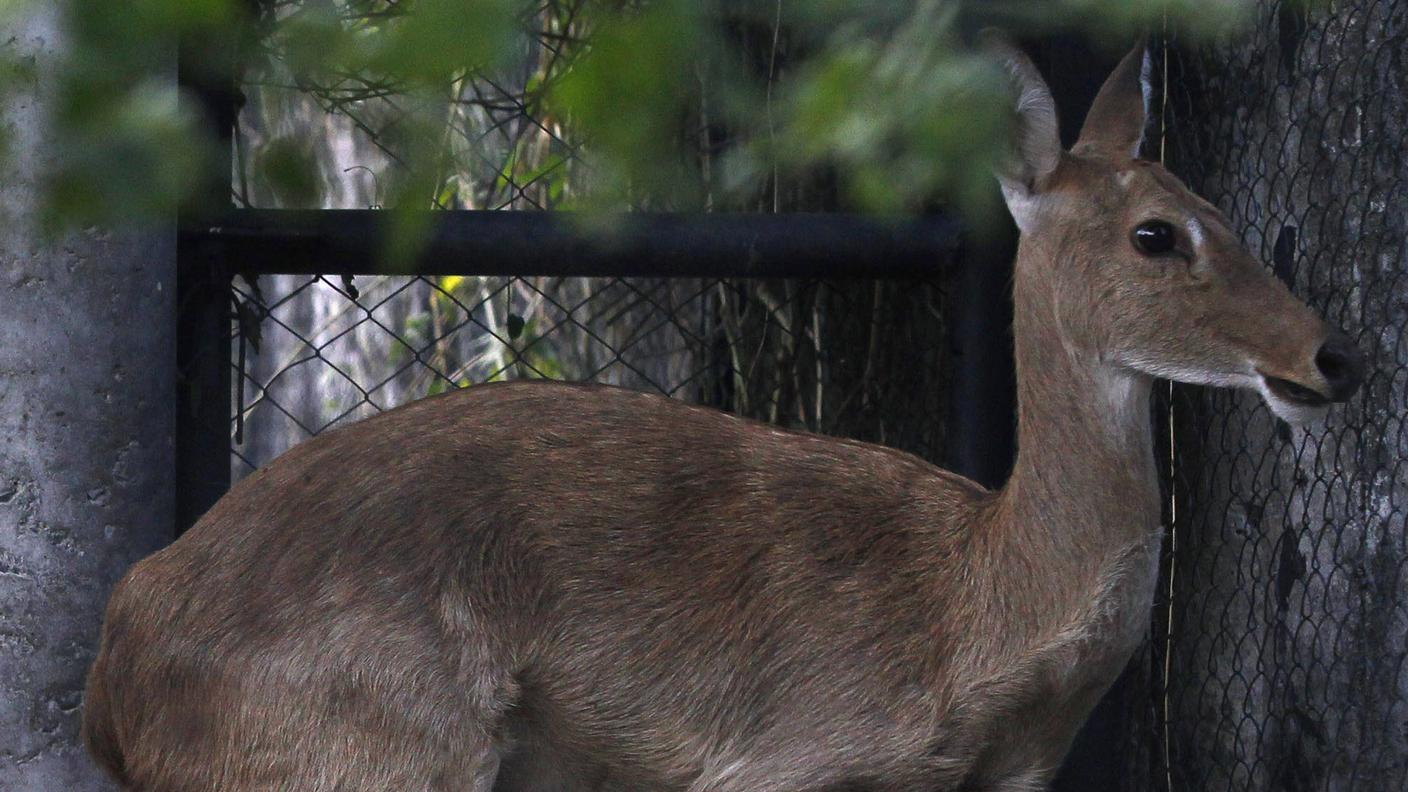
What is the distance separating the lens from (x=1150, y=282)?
3.54 metres

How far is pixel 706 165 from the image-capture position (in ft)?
16.6

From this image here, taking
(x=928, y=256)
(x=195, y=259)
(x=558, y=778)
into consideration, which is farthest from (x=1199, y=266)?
(x=195, y=259)

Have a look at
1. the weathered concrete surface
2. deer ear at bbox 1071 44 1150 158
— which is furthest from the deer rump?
deer ear at bbox 1071 44 1150 158

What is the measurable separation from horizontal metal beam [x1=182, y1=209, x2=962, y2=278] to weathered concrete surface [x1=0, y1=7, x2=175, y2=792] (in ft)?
1.11

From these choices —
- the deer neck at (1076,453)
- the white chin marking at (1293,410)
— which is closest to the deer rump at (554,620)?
the deer neck at (1076,453)

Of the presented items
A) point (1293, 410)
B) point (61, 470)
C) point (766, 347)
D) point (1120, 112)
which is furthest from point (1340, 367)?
point (61, 470)

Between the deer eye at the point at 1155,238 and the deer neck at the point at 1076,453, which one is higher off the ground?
the deer eye at the point at 1155,238

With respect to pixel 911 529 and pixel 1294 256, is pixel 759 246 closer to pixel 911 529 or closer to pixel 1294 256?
pixel 911 529

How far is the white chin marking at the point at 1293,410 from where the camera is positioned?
336 centimetres

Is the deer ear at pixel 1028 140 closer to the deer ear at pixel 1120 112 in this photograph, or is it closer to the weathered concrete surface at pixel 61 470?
the deer ear at pixel 1120 112

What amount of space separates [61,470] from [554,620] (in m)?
1.22

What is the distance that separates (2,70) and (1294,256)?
3.44 m

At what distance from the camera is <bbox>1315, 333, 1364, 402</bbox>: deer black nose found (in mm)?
3295

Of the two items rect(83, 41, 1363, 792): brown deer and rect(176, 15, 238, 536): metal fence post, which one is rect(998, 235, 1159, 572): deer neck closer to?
rect(83, 41, 1363, 792): brown deer
